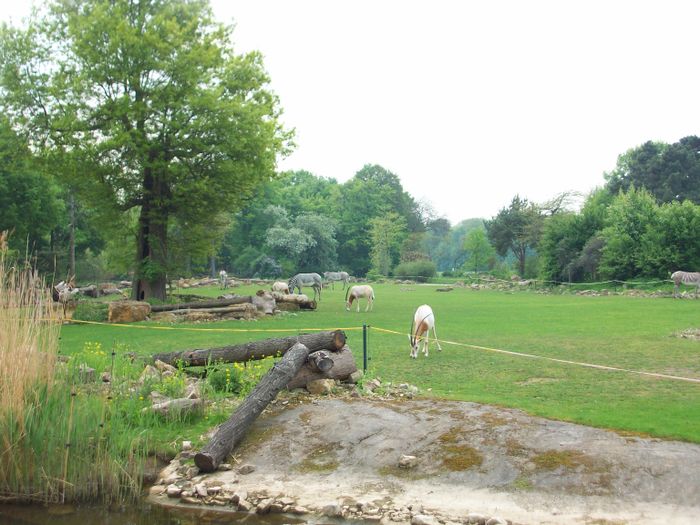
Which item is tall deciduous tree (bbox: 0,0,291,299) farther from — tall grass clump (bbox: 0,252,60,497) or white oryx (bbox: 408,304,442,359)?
tall grass clump (bbox: 0,252,60,497)

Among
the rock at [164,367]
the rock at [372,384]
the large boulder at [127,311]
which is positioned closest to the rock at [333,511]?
the rock at [372,384]

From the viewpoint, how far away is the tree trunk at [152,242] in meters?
23.2

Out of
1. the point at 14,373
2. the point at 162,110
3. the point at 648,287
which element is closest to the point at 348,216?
the point at 648,287

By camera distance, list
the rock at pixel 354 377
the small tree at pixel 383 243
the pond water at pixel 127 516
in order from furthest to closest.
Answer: the small tree at pixel 383 243 → the rock at pixel 354 377 → the pond water at pixel 127 516

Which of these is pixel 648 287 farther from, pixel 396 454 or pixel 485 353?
pixel 396 454

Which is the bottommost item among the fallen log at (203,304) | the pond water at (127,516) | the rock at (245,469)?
the pond water at (127,516)

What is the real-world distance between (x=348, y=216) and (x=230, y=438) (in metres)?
76.9

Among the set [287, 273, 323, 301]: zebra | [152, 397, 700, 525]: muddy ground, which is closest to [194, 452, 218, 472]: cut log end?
[152, 397, 700, 525]: muddy ground

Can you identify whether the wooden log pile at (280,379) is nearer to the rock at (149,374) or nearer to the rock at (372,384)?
the rock at (372,384)

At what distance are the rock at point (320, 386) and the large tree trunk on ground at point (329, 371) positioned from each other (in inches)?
3.2

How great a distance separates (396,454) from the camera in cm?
667

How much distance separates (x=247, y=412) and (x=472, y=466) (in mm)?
2594

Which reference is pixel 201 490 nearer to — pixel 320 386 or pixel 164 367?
pixel 320 386

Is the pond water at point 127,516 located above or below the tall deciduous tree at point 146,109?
below
